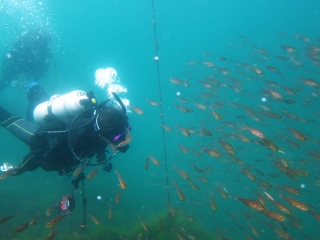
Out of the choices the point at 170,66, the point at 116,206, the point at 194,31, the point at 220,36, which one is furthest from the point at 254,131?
the point at 220,36

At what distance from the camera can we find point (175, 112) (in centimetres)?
5919

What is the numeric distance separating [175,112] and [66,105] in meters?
54.0

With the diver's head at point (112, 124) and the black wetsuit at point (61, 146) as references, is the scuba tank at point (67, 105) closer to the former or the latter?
the black wetsuit at point (61, 146)

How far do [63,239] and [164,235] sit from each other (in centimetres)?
416

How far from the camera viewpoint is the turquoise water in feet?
37.7

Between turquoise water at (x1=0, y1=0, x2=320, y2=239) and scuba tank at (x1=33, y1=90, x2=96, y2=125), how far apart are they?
15.3ft

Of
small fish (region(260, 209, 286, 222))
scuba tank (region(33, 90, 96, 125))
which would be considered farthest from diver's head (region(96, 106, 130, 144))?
small fish (region(260, 209, 286, 222))

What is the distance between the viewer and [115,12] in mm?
102125

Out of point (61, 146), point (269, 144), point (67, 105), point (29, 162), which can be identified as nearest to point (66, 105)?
point (67, 105)

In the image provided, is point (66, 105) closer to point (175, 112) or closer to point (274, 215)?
point (274, 215)

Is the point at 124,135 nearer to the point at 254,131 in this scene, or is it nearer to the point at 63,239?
the point at 254,131

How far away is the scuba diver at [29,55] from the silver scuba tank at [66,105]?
24.9ft

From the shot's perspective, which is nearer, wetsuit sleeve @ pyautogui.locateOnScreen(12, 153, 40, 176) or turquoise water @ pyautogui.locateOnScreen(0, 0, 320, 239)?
wetsuit sleeve @ pyautogui.locateOnScreen(12, 153, 40, 176)

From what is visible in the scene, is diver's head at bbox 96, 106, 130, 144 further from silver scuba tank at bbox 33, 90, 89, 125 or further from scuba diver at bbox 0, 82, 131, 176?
silver scuba tank at bbox 33, 90, 89, 125
